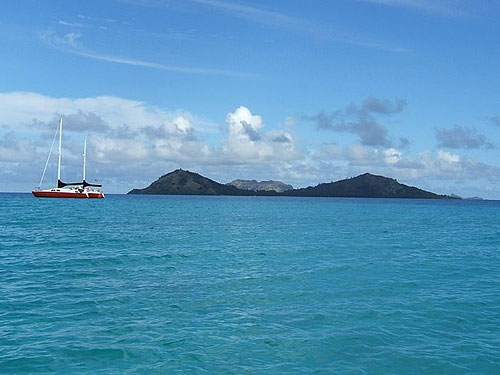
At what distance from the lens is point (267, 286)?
3088 centimetres

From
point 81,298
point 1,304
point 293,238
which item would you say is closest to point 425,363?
point 81,298

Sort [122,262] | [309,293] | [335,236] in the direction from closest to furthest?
1. [309,293]
2. [122,262]
3. [335,236]

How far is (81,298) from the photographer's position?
26.4 m

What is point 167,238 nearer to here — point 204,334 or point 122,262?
point 122,262

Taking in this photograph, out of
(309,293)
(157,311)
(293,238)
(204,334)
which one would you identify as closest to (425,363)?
(204,334)

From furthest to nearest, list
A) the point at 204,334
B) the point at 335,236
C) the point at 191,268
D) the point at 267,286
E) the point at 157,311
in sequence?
the point at 335,236 → the point at 191,268 → the point at 267,286 → the point at 157,311 → the point at 204,334

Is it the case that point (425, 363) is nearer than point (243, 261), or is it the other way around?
point (425, 363)

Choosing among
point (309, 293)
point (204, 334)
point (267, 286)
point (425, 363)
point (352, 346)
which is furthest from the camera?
point (267, 286)

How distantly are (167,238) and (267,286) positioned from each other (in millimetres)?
35274

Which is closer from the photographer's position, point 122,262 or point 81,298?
point 81,298

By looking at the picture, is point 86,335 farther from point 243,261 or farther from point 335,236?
point 335,236

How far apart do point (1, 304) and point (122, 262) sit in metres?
16.3

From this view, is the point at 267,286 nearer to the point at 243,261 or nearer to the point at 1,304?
the point at 243,261

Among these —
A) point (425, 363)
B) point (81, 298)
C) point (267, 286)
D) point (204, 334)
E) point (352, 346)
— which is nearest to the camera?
point (425, 363)
